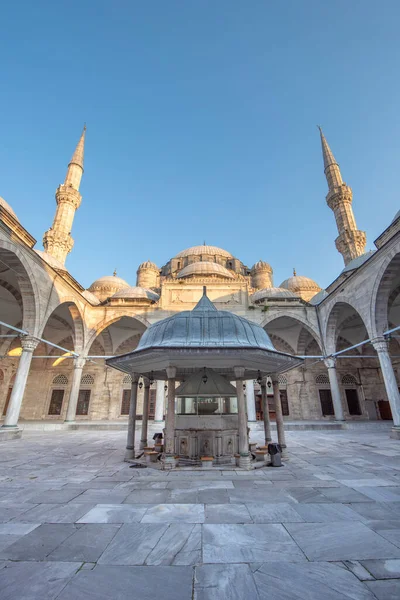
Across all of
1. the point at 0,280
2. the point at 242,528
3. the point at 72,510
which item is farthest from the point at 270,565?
the point at 0,280

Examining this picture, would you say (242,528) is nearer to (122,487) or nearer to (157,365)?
(122,487)

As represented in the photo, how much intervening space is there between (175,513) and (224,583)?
151cm

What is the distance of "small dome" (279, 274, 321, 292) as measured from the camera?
89.4ft

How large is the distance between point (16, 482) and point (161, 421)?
11415 mm

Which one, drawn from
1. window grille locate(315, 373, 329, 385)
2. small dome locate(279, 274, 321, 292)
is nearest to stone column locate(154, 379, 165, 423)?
window grille locate(315, 373, 329, 385)

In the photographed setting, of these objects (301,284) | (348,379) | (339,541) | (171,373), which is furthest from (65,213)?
(348,379)

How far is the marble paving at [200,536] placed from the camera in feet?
6.38

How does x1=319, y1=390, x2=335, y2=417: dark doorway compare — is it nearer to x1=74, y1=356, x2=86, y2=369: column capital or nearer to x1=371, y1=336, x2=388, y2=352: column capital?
x1=371, y1=336, x2=388, y2=352: column capital

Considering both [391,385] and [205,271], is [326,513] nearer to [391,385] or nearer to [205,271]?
[391,385]

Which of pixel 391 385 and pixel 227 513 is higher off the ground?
pixel 391 385

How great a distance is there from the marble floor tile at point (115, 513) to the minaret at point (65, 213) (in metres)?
20.4

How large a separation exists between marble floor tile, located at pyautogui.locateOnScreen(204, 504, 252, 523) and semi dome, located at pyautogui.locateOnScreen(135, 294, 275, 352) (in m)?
2.65

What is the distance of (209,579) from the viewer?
6.68 feet

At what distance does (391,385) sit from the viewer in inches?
433
